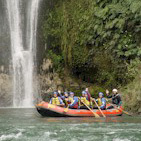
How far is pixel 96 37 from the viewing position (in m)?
25.3

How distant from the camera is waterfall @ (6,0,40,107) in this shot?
26.5m

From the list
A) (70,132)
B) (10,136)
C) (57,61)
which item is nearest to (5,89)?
(57,61)

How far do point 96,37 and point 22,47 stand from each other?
559cm

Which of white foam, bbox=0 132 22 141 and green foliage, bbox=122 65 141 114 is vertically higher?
green foliage, bbox=122 65 141 114

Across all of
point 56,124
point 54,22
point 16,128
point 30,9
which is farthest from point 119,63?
point 16,128

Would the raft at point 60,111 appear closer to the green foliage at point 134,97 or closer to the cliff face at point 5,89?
the green foliage at point 134,97

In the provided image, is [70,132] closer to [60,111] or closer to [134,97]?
[60,111]

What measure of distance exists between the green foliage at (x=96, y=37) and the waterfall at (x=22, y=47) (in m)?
1.22

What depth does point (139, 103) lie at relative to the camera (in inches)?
693

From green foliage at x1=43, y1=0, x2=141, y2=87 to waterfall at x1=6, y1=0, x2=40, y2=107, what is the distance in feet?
3.99

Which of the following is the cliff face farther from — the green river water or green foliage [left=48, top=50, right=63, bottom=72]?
the green river water

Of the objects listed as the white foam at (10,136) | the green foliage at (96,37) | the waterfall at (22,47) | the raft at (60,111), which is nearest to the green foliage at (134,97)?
the raft at (60,111)

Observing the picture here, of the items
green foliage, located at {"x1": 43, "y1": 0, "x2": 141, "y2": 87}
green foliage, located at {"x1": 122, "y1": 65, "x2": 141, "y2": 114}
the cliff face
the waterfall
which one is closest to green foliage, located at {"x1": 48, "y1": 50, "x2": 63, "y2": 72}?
green foliage, located at {"x1": 43, "y1": 0, "x2": 141, "y2": 87}

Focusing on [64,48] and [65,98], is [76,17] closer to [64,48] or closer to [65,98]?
[64,48]
